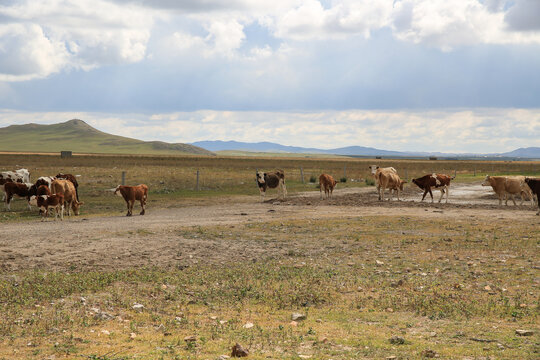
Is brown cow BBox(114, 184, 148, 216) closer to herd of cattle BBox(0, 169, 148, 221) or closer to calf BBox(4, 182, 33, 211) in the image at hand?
herd of cattle BBox(0, 169, 148, 221)

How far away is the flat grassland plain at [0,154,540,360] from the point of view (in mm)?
8031

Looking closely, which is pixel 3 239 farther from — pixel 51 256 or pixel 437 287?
pixel 437 287

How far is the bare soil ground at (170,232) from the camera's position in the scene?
1458 cm

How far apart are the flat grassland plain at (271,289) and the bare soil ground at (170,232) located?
10 cm

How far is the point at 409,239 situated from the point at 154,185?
34.0 metres

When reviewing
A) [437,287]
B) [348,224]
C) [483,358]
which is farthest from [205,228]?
[483,358]

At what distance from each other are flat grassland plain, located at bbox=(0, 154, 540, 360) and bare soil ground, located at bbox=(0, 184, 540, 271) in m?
0.10

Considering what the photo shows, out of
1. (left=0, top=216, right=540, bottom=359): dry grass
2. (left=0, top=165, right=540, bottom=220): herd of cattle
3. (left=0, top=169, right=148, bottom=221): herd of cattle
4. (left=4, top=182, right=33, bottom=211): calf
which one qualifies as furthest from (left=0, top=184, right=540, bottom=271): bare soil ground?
(left=4, top=182, right=33, bottom=211): calf

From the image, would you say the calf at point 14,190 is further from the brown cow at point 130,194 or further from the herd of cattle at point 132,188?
the brown cow at point 130,194

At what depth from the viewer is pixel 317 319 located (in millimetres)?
9531

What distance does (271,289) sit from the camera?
11609mm

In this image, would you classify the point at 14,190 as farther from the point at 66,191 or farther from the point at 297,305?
the point at 297,305

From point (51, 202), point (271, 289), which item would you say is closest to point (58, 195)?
point (51, 202)

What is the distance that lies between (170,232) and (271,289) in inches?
334
